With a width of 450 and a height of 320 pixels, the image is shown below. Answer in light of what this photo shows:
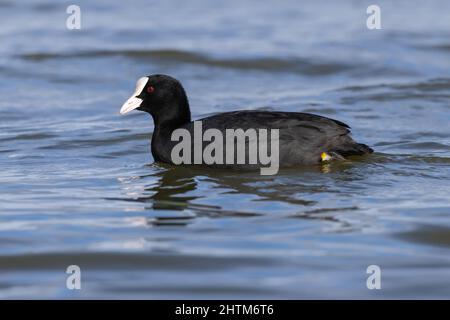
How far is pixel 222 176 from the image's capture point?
9086mm

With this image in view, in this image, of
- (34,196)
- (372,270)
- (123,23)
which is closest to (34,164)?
(34,196)

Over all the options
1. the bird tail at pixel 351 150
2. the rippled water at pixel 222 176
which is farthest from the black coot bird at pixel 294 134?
the rippled water at pixel 222 176

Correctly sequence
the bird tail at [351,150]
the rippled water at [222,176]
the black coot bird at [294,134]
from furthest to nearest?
the bird tail at [351,150], the black coot bird at [294,134], the rippled water at [222,176]

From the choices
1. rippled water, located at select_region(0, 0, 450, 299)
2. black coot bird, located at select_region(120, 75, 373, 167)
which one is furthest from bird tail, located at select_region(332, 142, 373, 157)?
rippled water, located at select_region(0, 0, 450, 299)

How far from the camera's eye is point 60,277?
6523 millimetres

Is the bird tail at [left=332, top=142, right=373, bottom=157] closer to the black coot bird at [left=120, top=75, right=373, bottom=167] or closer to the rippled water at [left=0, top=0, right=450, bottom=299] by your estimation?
the black coot bird at [left=120, top=75, right=373, bottom=167]

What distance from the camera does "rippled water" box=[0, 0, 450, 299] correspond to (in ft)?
21.4

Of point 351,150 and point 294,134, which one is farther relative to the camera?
point 351,150

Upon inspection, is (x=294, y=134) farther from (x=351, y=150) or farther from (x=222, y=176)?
(x=222, y=176)

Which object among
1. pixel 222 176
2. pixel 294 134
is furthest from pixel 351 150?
pixel 222 176

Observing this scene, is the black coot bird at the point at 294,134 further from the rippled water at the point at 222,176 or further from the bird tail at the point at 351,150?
the rippled water at the point at 222,176

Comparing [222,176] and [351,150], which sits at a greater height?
[351,150]

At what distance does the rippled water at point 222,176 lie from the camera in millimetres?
6527

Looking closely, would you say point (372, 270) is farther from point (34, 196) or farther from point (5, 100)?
point (5, 100)
